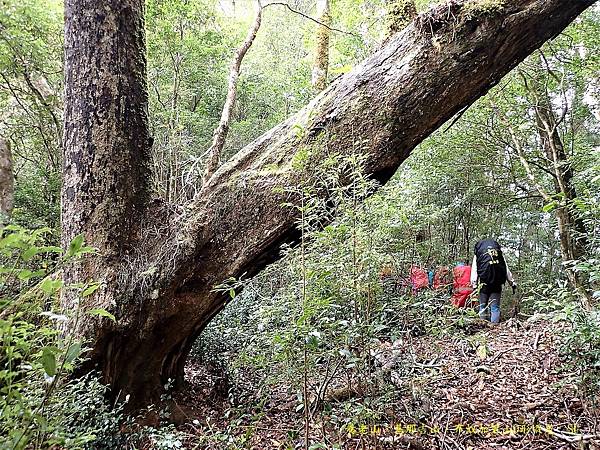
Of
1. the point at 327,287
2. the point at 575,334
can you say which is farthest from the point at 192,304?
the point at 575,334

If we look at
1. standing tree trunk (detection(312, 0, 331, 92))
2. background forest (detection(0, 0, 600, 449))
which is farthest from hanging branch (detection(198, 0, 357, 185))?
standing tree trunk (detection(312, 0, 331, 92))

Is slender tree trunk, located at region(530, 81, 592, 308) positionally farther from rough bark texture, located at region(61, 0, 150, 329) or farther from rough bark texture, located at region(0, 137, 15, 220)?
rough bark texture, located at region(0, 137, 15, 220)

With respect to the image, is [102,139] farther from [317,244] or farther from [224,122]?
[224,122]

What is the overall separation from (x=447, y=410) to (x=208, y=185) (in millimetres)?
2756

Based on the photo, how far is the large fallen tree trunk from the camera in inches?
125

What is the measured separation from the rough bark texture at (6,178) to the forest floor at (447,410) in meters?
4.49

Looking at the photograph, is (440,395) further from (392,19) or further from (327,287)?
(392,19)

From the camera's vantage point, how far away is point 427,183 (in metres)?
8.30

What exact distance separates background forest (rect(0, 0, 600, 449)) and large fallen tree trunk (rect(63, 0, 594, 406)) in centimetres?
26

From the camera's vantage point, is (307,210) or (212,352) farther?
(212,352)

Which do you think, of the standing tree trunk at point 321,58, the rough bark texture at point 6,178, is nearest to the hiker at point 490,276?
the standing tree trunk at point 321,58

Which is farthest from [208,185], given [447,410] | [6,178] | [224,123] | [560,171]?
[560,171]

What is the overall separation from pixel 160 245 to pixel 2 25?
19.5ft

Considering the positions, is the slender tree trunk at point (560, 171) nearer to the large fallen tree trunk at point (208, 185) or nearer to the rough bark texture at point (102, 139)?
the large fallen tree trunk at point (208, 185)
